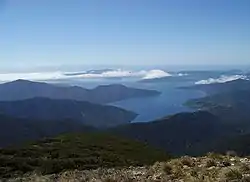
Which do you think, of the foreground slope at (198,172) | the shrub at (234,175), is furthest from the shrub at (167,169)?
the shrub at (234,175)

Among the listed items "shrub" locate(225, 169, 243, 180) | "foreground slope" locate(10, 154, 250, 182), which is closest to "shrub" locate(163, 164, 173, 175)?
"foreground slope" locate(10, 154, 250, 182)

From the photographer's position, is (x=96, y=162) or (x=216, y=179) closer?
(x=216, y=179)

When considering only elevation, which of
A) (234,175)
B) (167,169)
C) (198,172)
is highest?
(234,175)

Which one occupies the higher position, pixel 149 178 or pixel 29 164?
pixel 149 178

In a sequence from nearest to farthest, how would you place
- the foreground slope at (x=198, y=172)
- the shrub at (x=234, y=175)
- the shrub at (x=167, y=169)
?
1. the shrub at (x=234, y=175)
2. the foreground slope at (x=198, y=172)
3. the shrub at (x=167, y=169)

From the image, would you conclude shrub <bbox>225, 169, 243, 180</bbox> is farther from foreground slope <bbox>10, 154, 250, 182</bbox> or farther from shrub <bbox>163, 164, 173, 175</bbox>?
shrub <bbox>163, 164, 173, 175</bbox>

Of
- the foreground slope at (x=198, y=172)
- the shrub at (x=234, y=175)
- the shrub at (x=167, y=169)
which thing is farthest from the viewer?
the shrub at (x=167, y=169)

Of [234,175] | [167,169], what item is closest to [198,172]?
[167,169]

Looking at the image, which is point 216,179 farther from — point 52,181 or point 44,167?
point 44,167

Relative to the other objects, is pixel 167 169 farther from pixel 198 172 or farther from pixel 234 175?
pixel 234 175

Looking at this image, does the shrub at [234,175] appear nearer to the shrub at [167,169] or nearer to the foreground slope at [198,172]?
the foreground slope at [198,172]

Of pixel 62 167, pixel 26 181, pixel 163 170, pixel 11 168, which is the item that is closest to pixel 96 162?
pixel 62 167
